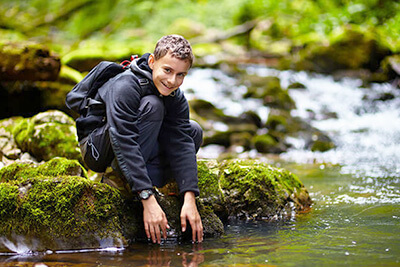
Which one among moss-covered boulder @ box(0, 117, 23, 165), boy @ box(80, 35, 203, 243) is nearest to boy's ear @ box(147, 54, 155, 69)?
boy @ box(80, 35, 203, 243)

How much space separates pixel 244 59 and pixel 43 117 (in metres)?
11.9

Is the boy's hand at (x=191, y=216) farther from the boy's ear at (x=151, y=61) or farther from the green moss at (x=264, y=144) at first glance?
the green moss at (x=264, y=144)

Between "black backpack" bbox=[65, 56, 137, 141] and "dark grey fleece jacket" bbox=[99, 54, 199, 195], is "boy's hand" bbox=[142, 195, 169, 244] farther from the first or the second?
"black backpack" bbox=[65, 56, 137, 141]

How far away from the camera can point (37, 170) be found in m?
3.66

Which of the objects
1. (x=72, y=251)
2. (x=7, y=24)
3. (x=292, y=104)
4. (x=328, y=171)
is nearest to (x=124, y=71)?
(x=72, y=251)

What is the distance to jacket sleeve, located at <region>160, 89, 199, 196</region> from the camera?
2.99m

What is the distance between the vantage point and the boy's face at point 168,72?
9.20ft

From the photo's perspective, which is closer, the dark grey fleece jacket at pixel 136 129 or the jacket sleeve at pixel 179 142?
the dark grey fleece jacket at pixel 136 129

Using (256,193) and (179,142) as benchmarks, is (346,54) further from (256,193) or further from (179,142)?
(179,142)

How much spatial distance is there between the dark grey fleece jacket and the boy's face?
0.09m

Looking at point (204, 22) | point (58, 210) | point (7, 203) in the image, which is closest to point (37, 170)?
point (7, 203)

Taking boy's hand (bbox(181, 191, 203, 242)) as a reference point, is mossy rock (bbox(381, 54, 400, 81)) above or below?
above

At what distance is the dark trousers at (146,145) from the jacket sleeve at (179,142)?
10cm

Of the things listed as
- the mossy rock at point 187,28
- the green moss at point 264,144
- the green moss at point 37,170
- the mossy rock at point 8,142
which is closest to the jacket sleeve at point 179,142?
the green moss at point 37,170
